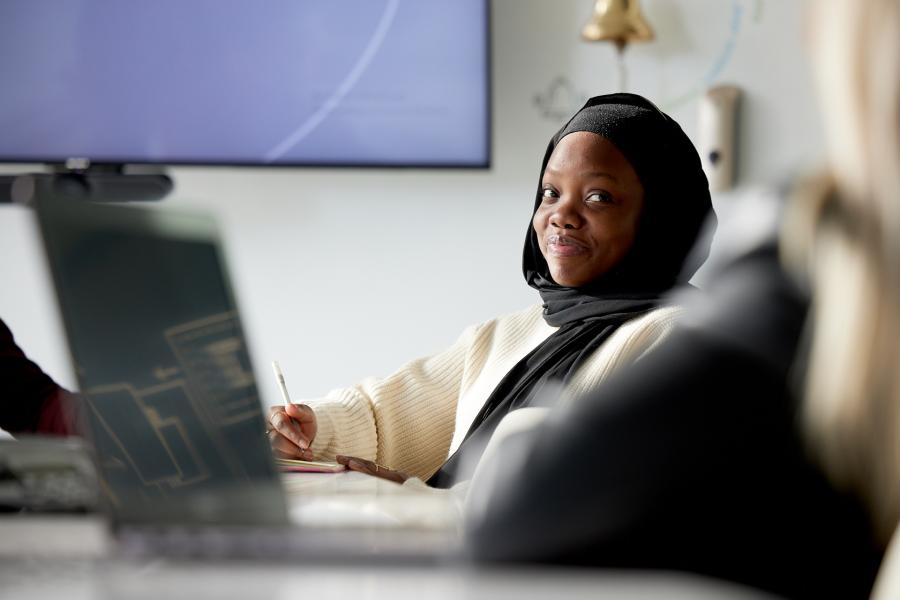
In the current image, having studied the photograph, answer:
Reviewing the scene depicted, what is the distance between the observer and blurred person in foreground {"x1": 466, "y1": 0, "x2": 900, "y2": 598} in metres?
0.62

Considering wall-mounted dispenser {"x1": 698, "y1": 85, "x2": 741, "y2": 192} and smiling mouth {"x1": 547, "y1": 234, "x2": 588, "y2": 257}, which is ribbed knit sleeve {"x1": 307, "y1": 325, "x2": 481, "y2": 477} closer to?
smiling mouth {"x1": 547, "y1": 234, "x2": 588, "y2": 257}

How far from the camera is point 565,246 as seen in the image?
7.03 ft

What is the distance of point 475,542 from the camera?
67 centimetres

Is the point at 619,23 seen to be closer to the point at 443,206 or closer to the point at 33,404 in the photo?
the point at 443,206

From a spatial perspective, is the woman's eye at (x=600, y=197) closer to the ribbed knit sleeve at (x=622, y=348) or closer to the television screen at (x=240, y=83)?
the ribbed knit sleeve at (x=622, y=348)

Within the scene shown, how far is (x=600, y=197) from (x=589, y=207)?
0.03 m

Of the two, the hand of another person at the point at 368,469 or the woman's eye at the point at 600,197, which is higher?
the woman's eye at the point at 600,197

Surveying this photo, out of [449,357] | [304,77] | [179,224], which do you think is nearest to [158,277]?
[179,224]

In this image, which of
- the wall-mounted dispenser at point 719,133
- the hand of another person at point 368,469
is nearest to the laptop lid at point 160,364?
the hand of another person at point 368,469

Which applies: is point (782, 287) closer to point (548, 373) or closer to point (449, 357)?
point (548, 373)

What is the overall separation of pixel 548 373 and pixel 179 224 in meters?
1.29

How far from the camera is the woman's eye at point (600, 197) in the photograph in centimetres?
209

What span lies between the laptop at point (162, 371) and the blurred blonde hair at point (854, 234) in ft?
0.87

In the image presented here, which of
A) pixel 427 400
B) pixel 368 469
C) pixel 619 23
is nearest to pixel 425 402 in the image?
pixel 427 400
